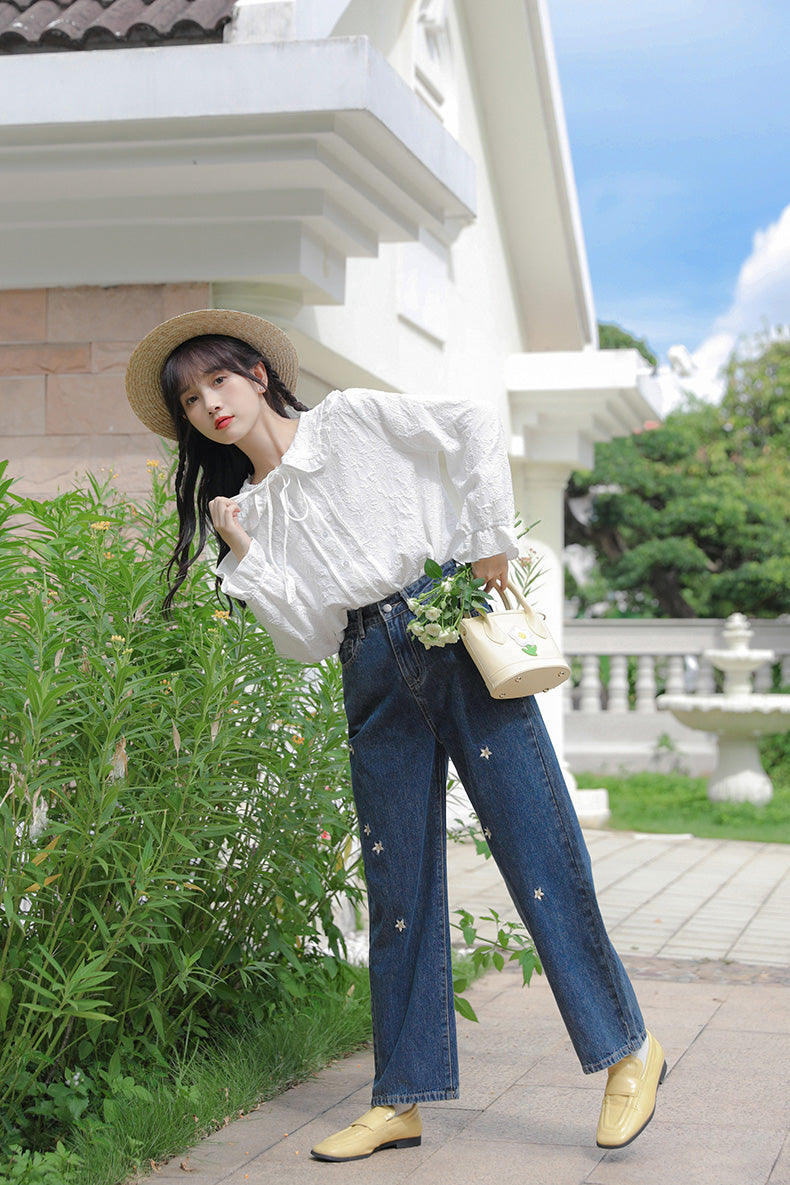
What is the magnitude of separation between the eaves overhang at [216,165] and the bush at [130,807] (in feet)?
4.81

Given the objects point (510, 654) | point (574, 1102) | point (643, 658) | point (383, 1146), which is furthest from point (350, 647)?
point (643, 658)

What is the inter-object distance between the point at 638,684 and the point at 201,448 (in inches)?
439

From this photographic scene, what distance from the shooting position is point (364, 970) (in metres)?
4.17

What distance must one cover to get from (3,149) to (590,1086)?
3.52 m

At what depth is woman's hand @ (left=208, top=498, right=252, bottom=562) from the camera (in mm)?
2818

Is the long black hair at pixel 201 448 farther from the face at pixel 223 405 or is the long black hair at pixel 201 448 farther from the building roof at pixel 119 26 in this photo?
the building roof at pixel 119 26

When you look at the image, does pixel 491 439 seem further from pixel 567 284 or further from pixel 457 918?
pixel 567 284

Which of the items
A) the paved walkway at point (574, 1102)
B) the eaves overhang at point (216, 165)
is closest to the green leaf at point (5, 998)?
the paved walkway at point (574, 1102)

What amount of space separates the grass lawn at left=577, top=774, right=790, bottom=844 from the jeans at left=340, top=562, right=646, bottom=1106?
646 centimetres

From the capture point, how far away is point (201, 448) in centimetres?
310

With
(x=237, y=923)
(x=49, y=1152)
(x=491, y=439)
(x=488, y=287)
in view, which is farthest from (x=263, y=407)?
(x=488, y=287)

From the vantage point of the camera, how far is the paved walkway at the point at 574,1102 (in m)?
2.78

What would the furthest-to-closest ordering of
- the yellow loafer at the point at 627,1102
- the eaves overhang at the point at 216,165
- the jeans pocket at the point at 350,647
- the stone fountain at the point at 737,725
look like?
1. the stone fountain at the point at 737,725
2. the eaves overhang at the point at 216,165
3. the jeans pocket at the point at 350,647
4. the yellow loafer at the point at 627,1102

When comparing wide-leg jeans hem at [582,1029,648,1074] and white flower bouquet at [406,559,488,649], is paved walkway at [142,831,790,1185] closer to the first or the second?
wide-leg jeans hem at [582,1029,648,1074]
